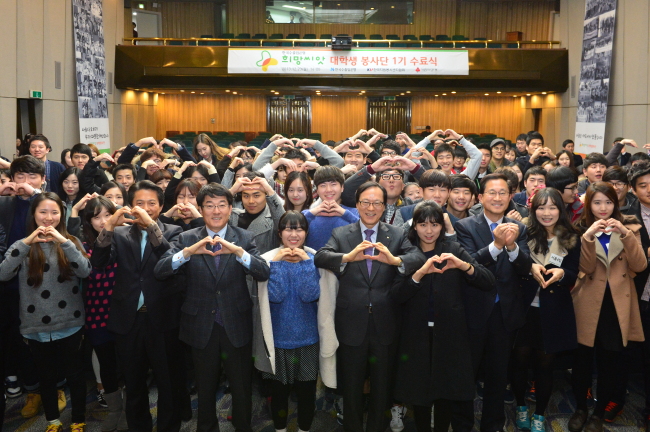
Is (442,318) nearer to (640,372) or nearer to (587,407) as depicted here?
(587,407)

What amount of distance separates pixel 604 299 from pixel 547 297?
0.43m

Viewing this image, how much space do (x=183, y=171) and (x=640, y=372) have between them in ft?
13.2

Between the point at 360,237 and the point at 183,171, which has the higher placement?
the point at 183,171

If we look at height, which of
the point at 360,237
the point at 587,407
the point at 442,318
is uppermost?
the point at 360,237

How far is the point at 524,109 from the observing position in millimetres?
18203

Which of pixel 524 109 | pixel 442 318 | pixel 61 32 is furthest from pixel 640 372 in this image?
pixel 524 109

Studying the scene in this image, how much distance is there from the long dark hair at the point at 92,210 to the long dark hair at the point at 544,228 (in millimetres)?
2670

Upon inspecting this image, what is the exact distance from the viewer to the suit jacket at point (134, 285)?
128 inches

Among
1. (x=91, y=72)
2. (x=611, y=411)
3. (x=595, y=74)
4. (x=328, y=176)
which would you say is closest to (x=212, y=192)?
(x=328, y=176)

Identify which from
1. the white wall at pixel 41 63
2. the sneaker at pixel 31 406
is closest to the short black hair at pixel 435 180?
the sneaker at pixel 31 406

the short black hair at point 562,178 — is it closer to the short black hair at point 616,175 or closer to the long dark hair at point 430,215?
the short black hair at point 616,175

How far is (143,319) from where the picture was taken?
3291mm

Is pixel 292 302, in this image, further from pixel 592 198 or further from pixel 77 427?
pixel 592 198

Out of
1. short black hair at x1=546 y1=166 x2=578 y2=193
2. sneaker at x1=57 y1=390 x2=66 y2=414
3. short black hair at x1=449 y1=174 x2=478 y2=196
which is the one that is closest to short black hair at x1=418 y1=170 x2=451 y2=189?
short black hair at x1=449 y1=174 x2=478 y2=196
